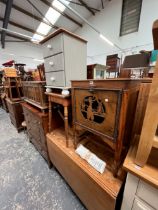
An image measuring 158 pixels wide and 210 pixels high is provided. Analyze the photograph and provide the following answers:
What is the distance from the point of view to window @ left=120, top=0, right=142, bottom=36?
4277 mm

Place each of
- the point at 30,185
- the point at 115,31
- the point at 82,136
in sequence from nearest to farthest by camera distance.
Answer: the point at 82,136 → the point at 30,185 → the point at 115,31

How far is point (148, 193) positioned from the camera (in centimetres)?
51

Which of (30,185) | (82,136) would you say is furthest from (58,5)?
(30,185)

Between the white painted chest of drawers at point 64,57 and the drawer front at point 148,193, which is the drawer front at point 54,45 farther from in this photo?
the drawer front at point 148,193

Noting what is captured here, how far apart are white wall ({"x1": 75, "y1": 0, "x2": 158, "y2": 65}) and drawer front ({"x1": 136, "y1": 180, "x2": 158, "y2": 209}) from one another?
5341 millimetres

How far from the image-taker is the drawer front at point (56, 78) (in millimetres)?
983

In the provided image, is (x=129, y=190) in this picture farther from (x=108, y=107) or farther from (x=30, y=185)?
(x=30, y=185)

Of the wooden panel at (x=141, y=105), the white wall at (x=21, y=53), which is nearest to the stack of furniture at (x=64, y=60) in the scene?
the wooden panel at (x=141, y=105)

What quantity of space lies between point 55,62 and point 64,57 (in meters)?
0.13

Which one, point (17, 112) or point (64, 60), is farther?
point (17, 112)

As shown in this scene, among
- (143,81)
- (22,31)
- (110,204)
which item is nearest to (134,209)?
(110,204)

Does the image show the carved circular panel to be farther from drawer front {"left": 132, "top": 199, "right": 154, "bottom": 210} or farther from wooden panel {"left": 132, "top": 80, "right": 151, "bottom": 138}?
drawer front {"left": 132, "top": 199, "right": 154, "bottom": 210}

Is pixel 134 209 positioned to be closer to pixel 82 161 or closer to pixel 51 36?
pixel 82 161

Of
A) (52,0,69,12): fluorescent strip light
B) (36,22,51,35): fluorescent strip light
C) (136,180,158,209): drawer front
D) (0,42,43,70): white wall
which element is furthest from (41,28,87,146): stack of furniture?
(0,42,43,70): white wall
